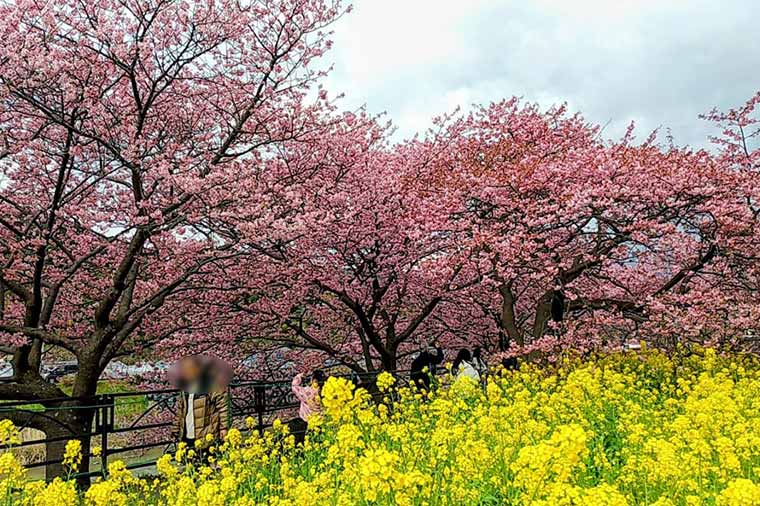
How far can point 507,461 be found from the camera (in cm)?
409

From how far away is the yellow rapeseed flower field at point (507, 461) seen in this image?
8.98 feet

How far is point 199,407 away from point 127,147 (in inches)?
129

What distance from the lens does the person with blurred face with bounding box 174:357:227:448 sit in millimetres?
7508

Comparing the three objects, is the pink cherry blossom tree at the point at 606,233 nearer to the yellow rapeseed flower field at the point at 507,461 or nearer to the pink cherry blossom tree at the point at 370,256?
the pink cherry blossom tree at the point at 370,256

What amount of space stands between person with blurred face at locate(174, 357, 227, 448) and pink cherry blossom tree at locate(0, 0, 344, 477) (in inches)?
42.8

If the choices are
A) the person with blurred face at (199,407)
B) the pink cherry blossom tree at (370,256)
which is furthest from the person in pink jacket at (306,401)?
the pink cherry blossom tree at (370,256)

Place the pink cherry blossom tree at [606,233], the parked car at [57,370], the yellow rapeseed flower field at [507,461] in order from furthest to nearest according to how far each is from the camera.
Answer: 1. the parked car at [57,370]
2. the pink cherry blossom tree at [606,233]
3. the yellow rapeseed flower field at [507,461]

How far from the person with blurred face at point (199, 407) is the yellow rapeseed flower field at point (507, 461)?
1.14 m

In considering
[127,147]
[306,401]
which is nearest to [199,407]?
[306,401]

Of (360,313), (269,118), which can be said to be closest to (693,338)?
(360,313)

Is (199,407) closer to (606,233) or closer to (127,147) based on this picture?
(127,147)

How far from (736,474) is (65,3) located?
7.99 metres

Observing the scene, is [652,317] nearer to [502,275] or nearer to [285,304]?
[502,275]

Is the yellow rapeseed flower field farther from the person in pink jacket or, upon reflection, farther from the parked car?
the parked car
